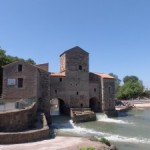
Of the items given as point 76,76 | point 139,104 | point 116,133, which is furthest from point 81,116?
point 139,104

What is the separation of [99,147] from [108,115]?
90.0 feet

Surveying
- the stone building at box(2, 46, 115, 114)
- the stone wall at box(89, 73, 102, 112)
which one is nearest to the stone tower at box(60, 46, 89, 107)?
the stone building at box(2, 46, 115, 114)

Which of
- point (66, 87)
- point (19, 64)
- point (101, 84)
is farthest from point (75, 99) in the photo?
point (19, 64)

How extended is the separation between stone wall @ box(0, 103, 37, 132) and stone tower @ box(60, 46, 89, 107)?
2047cm

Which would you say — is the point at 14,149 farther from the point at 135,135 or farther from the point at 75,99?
the point at 75,99

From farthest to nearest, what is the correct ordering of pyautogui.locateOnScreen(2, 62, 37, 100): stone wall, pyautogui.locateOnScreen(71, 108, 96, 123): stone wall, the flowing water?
pyautogui.locateOnScreen(71, 108, 96, 123): stone wall → pyautogui.locateOnScreen(2, 62, 37, 100): stone wall → the flowing water

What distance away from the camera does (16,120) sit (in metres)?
24.4

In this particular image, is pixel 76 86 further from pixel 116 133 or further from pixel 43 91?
pixel 116 133

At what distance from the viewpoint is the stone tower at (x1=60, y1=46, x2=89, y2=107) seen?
47188mm

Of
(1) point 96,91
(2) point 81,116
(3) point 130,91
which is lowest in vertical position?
(2) point 81,116

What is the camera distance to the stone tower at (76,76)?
155 ft

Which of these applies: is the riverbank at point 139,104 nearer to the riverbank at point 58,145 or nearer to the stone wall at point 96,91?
the stone wall at point 96,91

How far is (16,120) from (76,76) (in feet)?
79.4

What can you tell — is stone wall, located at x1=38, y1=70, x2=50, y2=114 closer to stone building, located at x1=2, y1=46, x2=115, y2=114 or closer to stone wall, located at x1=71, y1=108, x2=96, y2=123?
stone building, located at x1=2, y1=46, x2=115, y2=114
